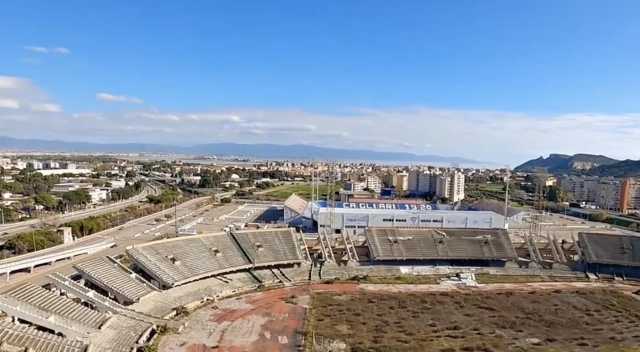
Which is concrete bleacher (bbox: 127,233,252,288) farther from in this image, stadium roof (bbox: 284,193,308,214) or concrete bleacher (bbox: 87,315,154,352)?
stadium roof (bbox: 284,193,308,214)

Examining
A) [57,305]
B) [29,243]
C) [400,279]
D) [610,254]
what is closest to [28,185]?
[29,243]

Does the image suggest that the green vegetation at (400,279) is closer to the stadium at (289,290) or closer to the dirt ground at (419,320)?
the stadium at (289,290)

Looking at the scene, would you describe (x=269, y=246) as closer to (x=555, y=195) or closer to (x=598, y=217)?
(x=598, y=217)

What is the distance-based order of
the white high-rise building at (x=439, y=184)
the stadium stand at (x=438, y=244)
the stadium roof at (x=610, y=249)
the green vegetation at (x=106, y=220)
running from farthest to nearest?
the white high-rise building at (x=439, y=184), the green vegetation at (x=106, y=220), the stadium roof at (x=610, y=249), the stadium stand at (x=438, y=244)

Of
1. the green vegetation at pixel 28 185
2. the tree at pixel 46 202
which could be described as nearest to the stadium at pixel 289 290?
the tree at pixel 46 202

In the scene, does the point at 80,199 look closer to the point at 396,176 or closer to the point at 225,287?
the point at 225,287

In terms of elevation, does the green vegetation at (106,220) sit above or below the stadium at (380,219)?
below
